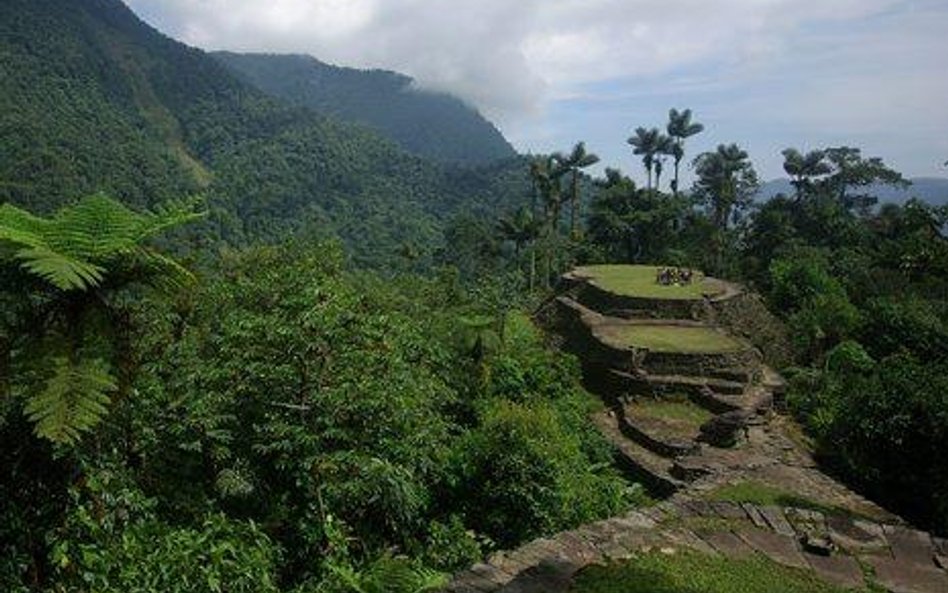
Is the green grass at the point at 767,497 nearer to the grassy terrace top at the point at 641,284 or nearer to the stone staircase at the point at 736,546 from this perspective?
the stone staircase at the point at 736,546

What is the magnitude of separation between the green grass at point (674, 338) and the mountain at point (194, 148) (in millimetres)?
51734

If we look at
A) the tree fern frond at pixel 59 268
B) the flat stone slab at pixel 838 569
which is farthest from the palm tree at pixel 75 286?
the flat stone slab at pixel 838 569

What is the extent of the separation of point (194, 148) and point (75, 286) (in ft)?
421

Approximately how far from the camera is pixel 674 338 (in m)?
20.2

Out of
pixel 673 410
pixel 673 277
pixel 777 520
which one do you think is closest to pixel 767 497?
pixel 777 520

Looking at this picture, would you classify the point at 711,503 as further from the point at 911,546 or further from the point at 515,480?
the point at 515,480

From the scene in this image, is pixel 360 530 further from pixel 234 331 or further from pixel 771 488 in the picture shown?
pixel 771 488

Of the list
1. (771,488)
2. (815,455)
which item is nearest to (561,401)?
(815,455)

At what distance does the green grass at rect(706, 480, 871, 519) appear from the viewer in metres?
7.81

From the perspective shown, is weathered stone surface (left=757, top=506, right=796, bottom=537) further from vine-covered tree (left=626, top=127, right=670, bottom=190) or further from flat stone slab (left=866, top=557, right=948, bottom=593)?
vine-covered tree (left=626, top=127, right=670, bottom=190)

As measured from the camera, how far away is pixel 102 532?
226 inches

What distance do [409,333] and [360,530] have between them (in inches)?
142

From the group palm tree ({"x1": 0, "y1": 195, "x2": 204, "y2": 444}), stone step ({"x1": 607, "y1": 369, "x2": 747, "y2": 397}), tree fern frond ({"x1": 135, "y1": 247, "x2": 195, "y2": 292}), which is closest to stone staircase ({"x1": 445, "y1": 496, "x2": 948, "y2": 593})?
palm tree ({"x1": 0, "y1": 195, "x2": 204, "y2": 444})

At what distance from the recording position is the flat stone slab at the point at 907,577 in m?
6.16
